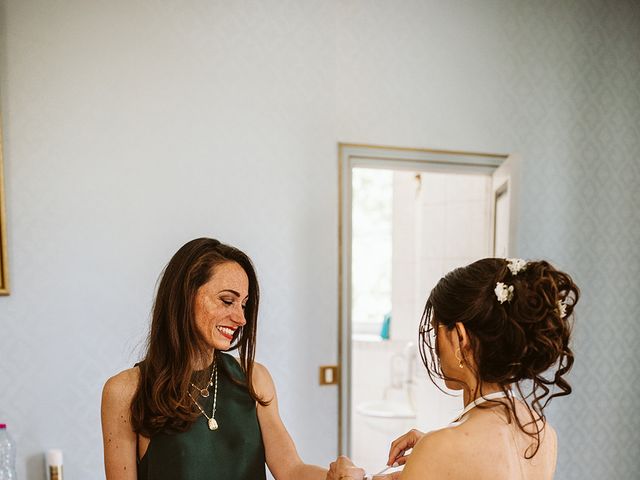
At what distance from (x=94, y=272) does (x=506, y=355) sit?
5.76 ft

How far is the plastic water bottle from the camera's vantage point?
212 centimetres

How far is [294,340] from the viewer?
2652 mm

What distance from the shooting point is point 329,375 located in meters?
2.70

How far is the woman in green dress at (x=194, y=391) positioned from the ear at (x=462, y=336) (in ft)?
2.03

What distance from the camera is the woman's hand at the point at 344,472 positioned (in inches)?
61.5

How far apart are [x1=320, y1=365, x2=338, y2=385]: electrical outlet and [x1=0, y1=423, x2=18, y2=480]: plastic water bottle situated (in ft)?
4.23

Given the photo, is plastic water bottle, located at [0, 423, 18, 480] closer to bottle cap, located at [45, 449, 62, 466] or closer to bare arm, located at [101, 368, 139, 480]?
bottle cap, located at [45, 449, 62, 466]

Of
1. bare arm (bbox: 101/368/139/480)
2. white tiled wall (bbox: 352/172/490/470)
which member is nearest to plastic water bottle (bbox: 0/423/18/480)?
bare arm (bbox: 101/368/139/480)

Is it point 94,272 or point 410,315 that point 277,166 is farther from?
point 410,315

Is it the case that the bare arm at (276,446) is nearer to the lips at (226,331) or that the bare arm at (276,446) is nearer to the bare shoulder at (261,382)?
the bare shoulder at (261,382)

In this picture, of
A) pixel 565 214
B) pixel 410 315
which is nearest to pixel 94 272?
pixel 565 214

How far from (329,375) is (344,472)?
44.3 inches

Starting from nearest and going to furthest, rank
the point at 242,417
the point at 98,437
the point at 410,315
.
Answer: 1. the point at 242,417
2. the point at 98,437
3. the point at 410,315

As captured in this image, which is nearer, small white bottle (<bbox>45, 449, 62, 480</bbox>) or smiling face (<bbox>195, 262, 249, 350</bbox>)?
smiling face (<bbox>195, 262, 249, 350</bbox>)
